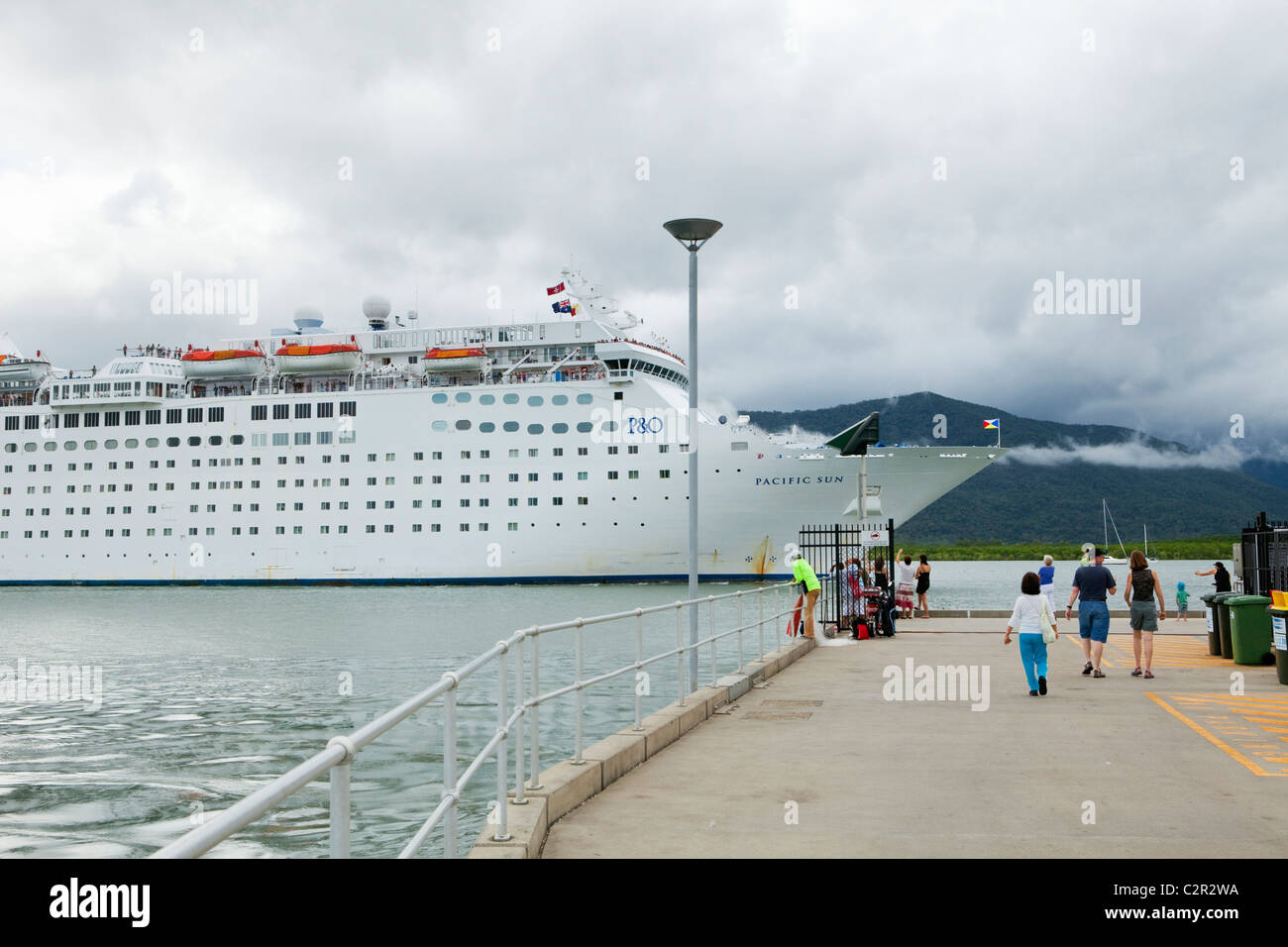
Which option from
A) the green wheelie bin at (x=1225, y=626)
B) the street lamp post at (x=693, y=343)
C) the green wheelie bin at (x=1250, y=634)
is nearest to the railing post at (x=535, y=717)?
the street lamp post at (x=693, y=343)

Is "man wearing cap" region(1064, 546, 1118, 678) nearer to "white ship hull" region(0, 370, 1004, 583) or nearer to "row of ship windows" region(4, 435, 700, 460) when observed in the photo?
"white ship hull" region(0, 370, 1004, 583)

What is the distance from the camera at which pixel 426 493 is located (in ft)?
174

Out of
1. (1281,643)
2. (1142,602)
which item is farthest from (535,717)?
(1281,643)

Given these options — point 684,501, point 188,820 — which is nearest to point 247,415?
point 684,501

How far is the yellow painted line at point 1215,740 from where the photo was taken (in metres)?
7.63

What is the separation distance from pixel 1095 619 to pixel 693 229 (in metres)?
6.75

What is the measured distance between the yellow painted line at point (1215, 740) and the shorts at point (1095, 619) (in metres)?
1.46

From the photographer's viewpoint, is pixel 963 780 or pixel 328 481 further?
pixel 328 481

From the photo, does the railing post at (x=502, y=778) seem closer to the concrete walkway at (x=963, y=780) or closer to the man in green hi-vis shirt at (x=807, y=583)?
the concrete walkway at (x=963, y=780)

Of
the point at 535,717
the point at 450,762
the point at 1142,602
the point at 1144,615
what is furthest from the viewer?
the point at 1144,615

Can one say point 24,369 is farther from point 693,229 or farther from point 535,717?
point 535,717

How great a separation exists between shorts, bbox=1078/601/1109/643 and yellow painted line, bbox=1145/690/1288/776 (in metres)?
1.46

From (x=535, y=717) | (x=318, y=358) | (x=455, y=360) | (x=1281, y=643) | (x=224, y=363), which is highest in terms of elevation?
(x=224, y=363)

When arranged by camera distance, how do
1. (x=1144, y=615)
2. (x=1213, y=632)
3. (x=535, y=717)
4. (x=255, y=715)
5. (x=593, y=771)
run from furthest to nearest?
(x=1213, y=632) < (x=255, y=715) < (x=1144, y=615) < (x=593, y=771) < (x=535, y=717)
